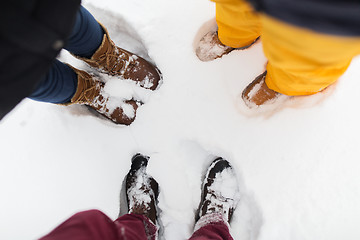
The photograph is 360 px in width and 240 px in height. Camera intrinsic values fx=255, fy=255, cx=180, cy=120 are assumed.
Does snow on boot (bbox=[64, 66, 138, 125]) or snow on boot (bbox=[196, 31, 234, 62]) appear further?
A: snow on boot (bbox=[196, 31, 234, 62])

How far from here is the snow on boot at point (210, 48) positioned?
0.93 m

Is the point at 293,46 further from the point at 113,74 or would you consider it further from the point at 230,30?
the point at 113,74

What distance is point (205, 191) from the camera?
102 centimetres

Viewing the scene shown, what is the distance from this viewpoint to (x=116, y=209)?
1031mm

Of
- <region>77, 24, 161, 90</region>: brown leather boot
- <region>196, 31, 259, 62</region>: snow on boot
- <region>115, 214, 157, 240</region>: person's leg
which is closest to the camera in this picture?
<region>115, 214, 157, 240</region>: person's leg

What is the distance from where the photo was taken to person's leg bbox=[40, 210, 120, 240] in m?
0.52

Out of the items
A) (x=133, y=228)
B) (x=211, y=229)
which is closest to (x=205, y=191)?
(x=211, y=229)

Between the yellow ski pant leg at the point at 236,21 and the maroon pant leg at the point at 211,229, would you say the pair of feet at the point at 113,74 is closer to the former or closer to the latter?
the yellow ski pant leg at the point at 236,21

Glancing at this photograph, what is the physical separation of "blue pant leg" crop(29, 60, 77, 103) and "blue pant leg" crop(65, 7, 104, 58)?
7 centimetres

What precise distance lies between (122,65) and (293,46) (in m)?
0.64

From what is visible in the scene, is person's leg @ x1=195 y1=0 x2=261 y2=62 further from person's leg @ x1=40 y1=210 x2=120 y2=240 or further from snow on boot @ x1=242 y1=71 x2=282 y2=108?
person's leg @ x1=40 y1=210 x2=120 y2=240

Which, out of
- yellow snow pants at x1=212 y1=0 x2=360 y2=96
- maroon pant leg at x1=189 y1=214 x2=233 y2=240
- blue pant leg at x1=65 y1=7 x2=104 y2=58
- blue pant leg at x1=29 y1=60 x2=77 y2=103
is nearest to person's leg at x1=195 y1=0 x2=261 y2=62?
yellow snow pants at x1=212 y1=0 x2=360 y2=96

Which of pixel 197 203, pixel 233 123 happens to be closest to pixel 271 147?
pixel 233 123

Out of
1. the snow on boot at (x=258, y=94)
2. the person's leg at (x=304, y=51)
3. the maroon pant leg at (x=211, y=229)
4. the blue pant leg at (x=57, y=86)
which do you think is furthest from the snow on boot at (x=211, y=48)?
the maroon pant leg at (x=211, y=229)
